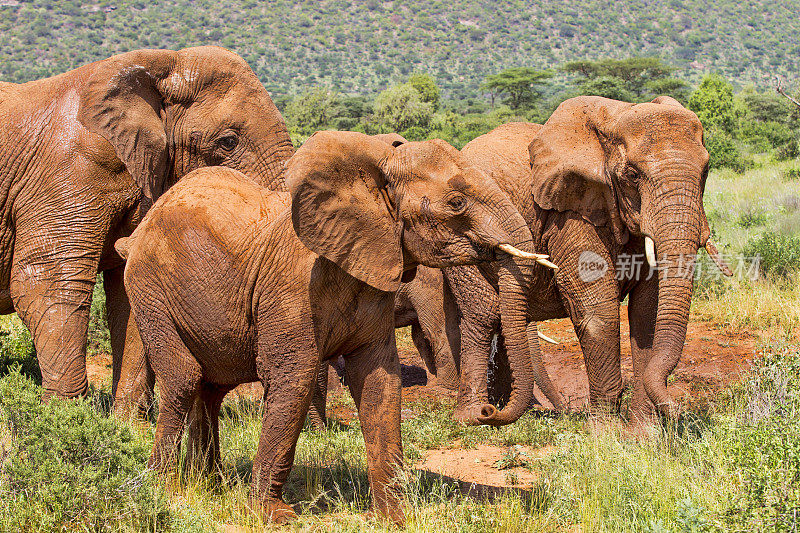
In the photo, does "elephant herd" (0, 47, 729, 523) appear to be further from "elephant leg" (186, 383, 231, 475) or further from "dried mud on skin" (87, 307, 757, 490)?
"dried mud on skin" (87, 307, 757, 490)

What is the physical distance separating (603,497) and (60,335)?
3.95m

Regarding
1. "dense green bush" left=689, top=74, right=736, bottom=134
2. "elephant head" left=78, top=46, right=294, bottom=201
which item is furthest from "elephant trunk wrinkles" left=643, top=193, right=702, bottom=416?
"dense green bush" left=689, top=74, right=736, bottom=134

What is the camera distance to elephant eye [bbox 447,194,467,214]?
4961 mm

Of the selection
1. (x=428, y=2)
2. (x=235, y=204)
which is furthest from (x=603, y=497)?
(x=428, y=2)

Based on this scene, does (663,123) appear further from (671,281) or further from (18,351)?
(18,351)

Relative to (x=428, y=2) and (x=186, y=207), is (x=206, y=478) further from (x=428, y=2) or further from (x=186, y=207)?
(x=428, y=2)

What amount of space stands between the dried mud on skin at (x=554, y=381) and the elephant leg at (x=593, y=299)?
0.76 meters

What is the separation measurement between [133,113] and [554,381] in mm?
6004

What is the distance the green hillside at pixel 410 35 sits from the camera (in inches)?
3159

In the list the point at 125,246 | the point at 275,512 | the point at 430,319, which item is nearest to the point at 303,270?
the point at 275,512

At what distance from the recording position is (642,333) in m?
7.79

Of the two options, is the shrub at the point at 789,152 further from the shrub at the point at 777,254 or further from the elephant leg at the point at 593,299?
the elephant leg at the point at 593,299

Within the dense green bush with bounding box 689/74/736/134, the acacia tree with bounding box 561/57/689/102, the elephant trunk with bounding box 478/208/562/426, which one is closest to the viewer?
the elephant trunk with bounding box 478/208/562/426

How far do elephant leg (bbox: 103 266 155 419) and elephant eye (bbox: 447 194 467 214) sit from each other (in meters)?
3.62
